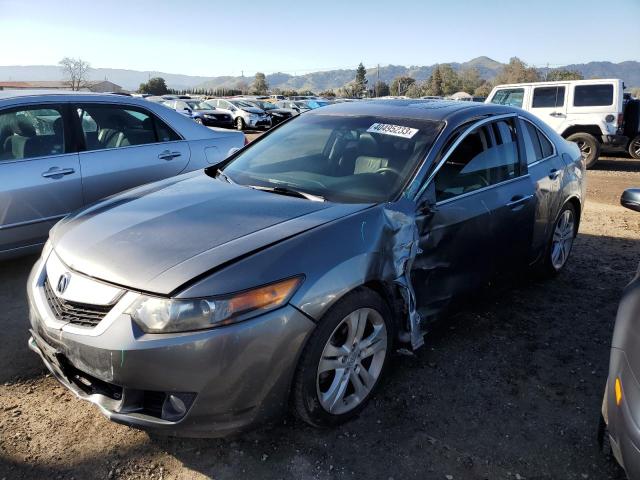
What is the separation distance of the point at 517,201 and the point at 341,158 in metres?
1.28

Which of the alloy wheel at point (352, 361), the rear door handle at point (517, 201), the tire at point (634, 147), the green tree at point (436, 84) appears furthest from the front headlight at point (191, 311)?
the green tree at point (436, 84)

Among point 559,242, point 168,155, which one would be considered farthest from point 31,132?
point 559,242

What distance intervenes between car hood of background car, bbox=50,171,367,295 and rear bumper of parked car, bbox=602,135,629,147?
34.8 ft

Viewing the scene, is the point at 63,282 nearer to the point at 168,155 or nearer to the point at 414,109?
the point at 414,109

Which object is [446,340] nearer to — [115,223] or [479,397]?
[479,397]

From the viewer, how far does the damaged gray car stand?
1975 mm

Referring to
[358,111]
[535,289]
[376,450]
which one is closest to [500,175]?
[358,111]

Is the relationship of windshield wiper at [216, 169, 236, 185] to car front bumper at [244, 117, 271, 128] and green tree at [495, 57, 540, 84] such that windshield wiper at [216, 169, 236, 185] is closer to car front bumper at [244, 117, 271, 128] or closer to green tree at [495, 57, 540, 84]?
car front bumper at [244, 117, 271, 128]

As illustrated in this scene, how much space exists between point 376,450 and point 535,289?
8.35 ft

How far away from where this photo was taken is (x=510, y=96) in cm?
1224

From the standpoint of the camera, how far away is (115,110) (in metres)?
4.60

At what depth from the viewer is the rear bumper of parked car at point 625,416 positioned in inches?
67.0

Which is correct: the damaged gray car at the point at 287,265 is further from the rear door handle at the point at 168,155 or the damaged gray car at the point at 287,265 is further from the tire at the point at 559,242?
the rear door handle at the point at 168,155

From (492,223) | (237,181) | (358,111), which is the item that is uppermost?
(358,111)
